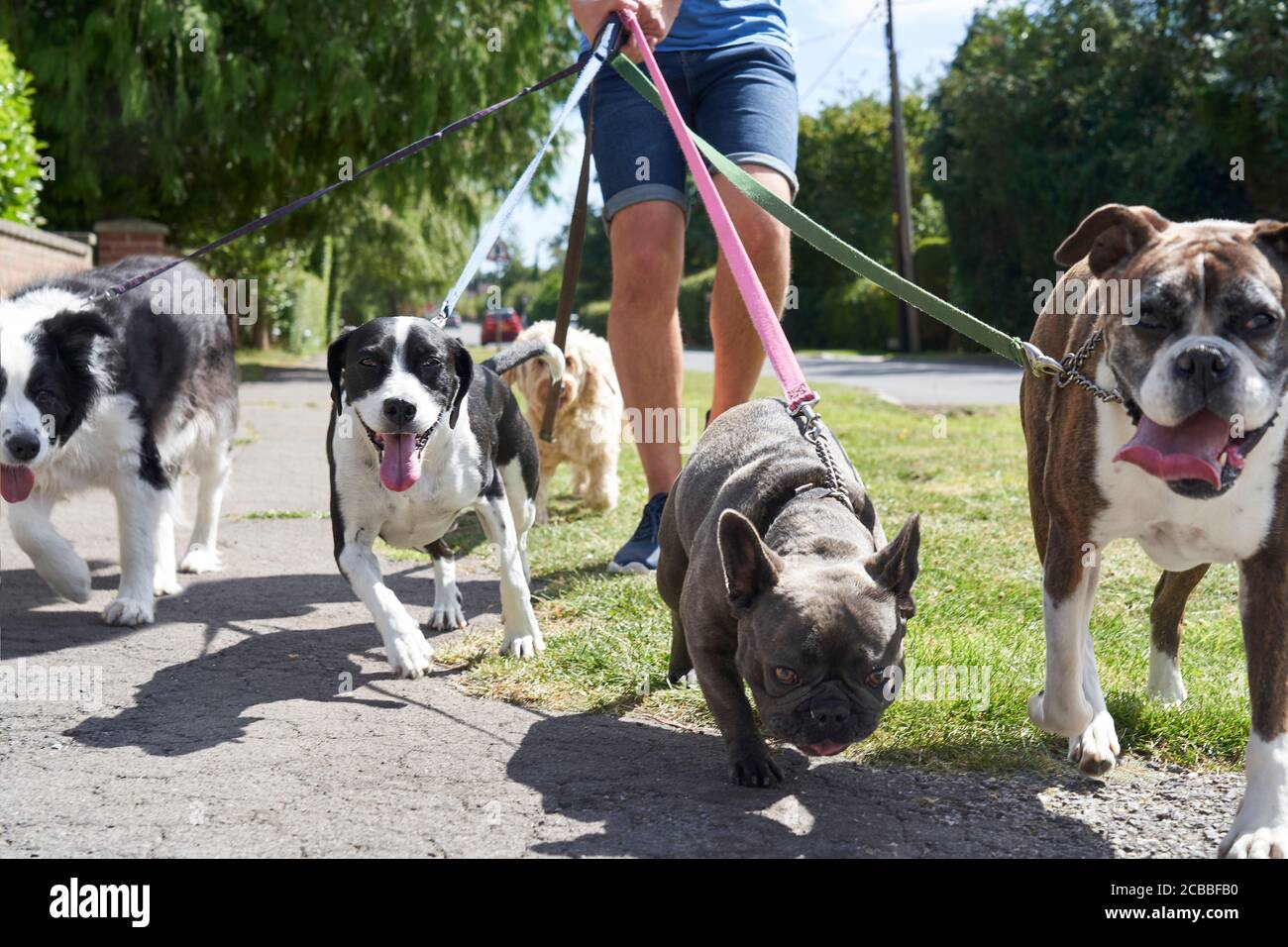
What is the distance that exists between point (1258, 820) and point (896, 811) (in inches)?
29.1

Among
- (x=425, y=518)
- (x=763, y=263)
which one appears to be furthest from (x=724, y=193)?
(x=425, y=518)

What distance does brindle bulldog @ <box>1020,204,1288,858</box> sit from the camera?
2543mm

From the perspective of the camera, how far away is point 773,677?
278 centimetres

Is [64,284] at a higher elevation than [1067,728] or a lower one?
higher

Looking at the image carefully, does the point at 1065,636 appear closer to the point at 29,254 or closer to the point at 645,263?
the point at 645,263

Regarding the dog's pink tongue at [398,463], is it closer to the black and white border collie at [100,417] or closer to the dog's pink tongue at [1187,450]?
the black and white border collie at [100,417]

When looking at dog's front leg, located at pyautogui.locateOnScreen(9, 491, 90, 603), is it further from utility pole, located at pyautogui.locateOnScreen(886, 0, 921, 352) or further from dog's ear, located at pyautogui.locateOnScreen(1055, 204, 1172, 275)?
utility pole, located at pyautogui.locateOnScreen(886, 0, 921, 352)

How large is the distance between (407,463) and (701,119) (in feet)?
6.80

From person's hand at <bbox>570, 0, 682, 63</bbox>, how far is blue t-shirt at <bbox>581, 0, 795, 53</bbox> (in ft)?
0.50

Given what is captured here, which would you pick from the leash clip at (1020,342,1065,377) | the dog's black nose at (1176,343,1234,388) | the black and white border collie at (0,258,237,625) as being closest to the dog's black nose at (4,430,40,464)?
the black and white border collie at (0,258,237,625)

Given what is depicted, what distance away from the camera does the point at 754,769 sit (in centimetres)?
301

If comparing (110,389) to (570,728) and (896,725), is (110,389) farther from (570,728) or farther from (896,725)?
(896,725)

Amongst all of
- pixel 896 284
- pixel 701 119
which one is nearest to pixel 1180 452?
pixel 896 284

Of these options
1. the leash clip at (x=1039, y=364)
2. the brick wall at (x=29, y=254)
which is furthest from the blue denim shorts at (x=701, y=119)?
the brick wall at (x=29, y=254)
